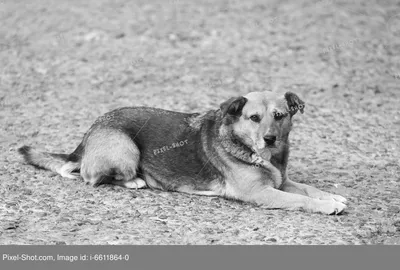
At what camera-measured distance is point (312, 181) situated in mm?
9109

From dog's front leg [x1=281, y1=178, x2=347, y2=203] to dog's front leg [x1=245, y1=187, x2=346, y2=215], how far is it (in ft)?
1.26

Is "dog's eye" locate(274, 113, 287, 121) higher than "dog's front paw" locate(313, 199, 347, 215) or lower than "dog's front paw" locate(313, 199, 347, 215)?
higher

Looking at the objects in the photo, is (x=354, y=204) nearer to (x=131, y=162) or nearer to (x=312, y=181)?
(x=312, y=181)

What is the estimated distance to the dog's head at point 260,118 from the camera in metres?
7.61

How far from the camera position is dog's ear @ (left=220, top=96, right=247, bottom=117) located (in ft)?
25.5

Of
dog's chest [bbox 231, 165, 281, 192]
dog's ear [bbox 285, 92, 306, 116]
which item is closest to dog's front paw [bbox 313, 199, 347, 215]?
dog's chest [bbox 231, 165, 281, 192]

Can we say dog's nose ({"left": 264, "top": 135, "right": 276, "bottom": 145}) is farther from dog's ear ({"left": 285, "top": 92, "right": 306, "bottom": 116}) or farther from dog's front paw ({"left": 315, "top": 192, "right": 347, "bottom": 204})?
dog's front paw ({"left": 315, "top": 192, "right": 347, "bottom": 204})

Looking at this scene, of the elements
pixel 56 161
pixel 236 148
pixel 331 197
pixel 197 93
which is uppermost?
pixel 236 148

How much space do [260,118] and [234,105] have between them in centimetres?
37

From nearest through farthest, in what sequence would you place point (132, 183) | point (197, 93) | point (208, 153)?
1. point (208, 153)
2. point (132, 183)
3. point (197, 93)

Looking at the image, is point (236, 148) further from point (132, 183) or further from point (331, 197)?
point (132, 183)

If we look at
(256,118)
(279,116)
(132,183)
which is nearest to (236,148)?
(256,118)

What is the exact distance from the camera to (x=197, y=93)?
13.1 meters

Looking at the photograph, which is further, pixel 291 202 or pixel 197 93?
pixel 197 93
